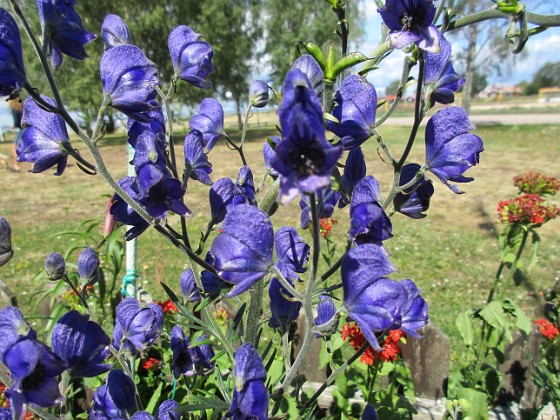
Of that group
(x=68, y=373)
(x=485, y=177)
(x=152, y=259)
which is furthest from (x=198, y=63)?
(x=485, y=177)

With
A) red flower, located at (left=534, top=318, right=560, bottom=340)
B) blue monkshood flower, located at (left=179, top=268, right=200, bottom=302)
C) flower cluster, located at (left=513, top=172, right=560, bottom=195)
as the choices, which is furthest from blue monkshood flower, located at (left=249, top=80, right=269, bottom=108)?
flower cluster, located at (left=513, top=172, right=560, bottom=195)

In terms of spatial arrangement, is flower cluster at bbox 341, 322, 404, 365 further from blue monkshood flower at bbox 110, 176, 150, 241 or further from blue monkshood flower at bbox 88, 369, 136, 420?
blue monkshood flower at bbox 110, 176, 150, 241

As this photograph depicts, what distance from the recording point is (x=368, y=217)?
32.8 inches

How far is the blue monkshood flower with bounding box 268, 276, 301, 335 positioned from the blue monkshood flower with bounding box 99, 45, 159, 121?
0.43 metres

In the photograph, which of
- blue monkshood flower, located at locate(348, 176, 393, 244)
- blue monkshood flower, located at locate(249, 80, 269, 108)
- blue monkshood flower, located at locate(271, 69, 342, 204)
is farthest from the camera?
blue monkshood flower, located at locate(249, 80, 269, 108)

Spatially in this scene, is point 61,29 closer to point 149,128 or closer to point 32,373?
point 149,128

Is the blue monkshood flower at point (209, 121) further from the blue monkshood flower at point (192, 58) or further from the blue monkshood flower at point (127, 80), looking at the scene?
the blue monkshood flower at point (127, 80)

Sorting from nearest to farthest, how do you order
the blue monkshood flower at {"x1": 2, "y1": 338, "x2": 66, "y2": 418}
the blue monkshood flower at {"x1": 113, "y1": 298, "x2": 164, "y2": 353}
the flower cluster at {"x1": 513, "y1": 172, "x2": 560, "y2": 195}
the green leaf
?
the blue monkshood flower at {"x1": 2, "y1": 338, "x2": 66, "y2": 418} < the blue monkshood flower at {"x1": 113, "y1": 298, "x2": 164, "y2": 353} < the green leaf < the flower cluster at {"x1": 513, "y1": 172, "x2": 560, "y2": 195}

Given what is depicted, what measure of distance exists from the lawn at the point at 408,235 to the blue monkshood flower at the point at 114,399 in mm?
1399

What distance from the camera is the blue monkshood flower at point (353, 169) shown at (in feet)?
3.21

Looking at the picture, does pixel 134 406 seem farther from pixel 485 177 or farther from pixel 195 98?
pixel 195 98

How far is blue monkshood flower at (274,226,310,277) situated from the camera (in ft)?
3.40

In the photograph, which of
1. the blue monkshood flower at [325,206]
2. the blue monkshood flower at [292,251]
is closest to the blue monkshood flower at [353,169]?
the blue monkshood flower at [325,206]

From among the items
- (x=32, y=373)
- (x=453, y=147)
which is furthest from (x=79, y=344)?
(x=453, y=147)
